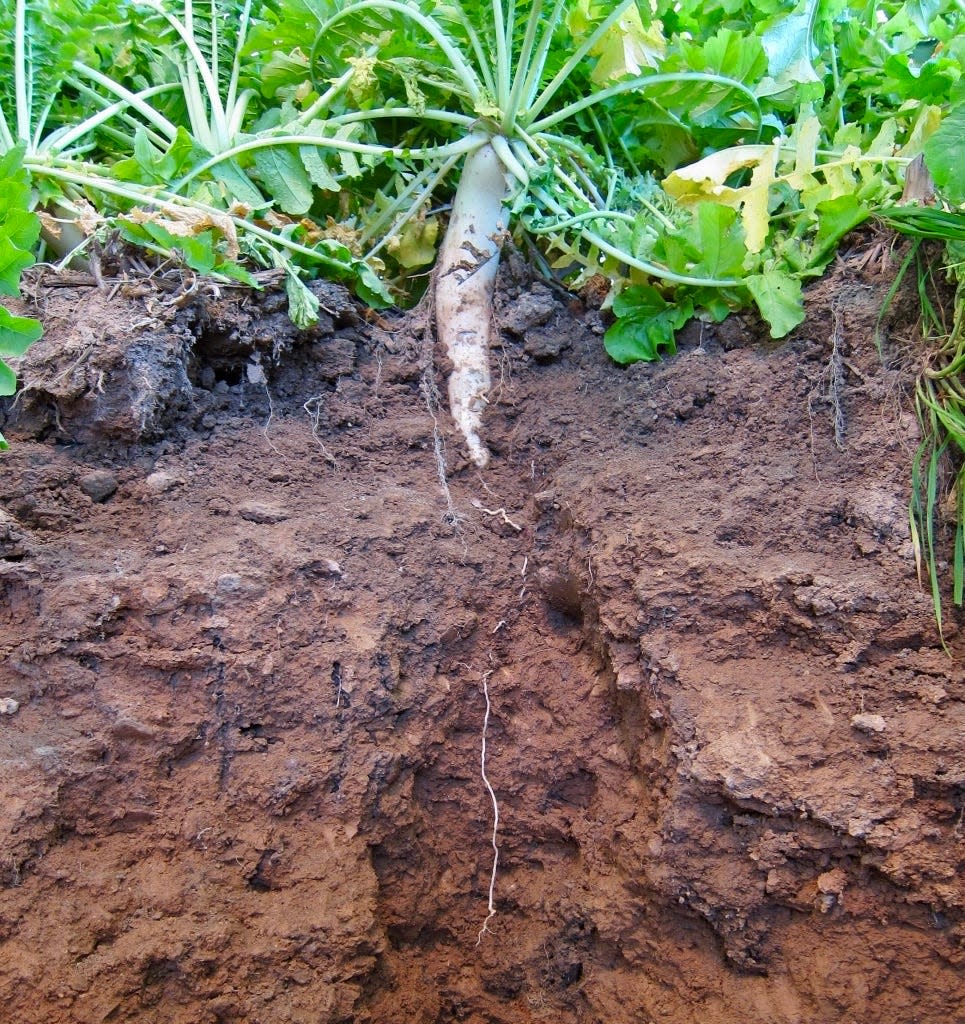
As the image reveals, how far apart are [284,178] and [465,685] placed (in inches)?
53.5

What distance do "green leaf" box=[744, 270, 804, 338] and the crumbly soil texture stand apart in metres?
0.05

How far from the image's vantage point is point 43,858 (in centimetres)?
133

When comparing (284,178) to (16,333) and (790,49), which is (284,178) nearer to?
(16,333)

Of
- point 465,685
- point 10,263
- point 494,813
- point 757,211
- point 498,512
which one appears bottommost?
point 494,813

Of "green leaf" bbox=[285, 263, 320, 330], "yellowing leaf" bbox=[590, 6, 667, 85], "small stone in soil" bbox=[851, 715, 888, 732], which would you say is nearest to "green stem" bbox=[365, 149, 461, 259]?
Answer: "green leaf" bbox=[285, 263, 320, 330]

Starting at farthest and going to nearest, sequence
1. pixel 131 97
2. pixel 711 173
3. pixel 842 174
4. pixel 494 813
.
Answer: pixel 131 97 → pixel 711 173 → pixel 842 174 → pixel 494 813

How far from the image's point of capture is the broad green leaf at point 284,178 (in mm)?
2049

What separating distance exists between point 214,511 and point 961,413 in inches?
58.7

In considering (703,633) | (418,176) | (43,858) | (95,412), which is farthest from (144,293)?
(703,633)

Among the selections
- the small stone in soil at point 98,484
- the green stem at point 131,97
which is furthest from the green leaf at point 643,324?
the green stem at point 131,97

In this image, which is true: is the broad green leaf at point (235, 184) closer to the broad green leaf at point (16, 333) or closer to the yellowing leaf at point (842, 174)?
the broad green leaf at point (16, 333)

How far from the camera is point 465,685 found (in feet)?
5.53

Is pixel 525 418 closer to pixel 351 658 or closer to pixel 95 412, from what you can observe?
pixel 351 658

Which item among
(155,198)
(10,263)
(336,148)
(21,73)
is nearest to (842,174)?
(336,148)
